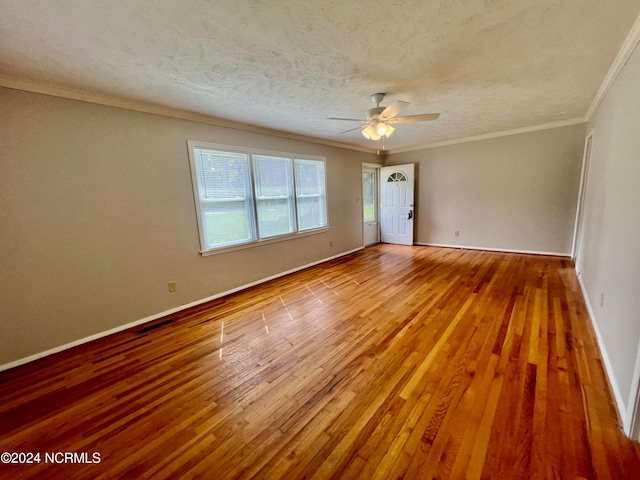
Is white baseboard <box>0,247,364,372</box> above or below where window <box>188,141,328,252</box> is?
below

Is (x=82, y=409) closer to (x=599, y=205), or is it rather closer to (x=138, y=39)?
(x=138, y=39)

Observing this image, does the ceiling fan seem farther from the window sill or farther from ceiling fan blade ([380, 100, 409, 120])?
the window sill

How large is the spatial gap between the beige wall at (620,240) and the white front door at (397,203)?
11.4 feet

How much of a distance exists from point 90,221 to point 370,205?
5.43 meters

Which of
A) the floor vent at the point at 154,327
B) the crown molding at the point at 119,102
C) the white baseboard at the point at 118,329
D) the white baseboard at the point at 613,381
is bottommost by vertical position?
the floor vent at the point at 154,327

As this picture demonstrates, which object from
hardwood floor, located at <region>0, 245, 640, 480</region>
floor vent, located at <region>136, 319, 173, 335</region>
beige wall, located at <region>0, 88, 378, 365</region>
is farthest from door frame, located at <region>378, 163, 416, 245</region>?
floor vent, located at <region>136, 319, 173, 335</region>

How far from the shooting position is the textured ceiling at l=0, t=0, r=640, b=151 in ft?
4.80

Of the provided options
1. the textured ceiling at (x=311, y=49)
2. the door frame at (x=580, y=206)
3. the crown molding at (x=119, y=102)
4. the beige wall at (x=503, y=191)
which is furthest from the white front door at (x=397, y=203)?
the crown molding at (x=119, y=102)

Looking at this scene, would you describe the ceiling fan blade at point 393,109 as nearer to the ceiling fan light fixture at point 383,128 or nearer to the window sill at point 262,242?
the ceiling fan light fixture at point 383,128

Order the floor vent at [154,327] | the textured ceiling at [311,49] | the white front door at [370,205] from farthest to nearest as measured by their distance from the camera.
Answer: the white front door at [370,205] < the floor vent at [154,327] < the textured ceiling at [311,49]

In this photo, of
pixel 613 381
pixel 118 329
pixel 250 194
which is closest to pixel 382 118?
pixel 250 194

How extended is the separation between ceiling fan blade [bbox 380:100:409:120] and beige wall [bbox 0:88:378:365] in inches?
82.3

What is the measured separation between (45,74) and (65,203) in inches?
41.4

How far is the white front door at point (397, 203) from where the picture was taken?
6.09 metres
